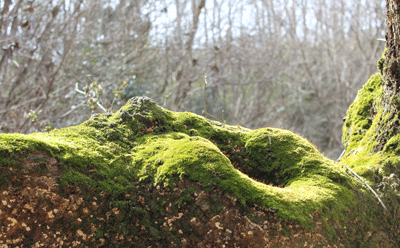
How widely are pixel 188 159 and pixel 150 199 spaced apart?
0.36 meters

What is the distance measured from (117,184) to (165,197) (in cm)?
34

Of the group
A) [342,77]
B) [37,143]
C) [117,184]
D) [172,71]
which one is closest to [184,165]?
[117,184]

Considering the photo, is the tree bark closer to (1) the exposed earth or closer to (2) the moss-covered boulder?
(1) the exposed earth

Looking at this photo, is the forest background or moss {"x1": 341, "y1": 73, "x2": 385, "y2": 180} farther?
the forest background

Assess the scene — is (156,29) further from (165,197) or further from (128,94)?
(165,197)

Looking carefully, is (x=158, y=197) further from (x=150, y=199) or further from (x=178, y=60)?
(x=178, y=60)

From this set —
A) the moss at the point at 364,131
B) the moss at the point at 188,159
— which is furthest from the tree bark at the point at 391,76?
the moss at the point at 188,159

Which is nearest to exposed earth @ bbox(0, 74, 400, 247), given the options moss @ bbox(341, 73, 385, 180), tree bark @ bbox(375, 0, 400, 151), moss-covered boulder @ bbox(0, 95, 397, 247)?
moss-covered boulder @ bbox(0, 95, 397, 247)

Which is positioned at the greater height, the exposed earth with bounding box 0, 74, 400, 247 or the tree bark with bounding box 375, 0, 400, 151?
the tree bark with bounding box 375, 0, 400, 151

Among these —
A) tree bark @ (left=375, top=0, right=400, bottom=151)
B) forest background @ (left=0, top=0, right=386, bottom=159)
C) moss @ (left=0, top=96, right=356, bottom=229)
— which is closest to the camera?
moss @ (left=0, top=96, right=356, bottom=229)

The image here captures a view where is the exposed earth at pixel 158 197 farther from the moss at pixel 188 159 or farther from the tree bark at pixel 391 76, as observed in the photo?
the tree bark at pixel 391 76

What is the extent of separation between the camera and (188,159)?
205 cm

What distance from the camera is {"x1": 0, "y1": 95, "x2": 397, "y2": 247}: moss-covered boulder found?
5.56ft

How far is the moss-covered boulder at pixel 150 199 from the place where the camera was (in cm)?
169
